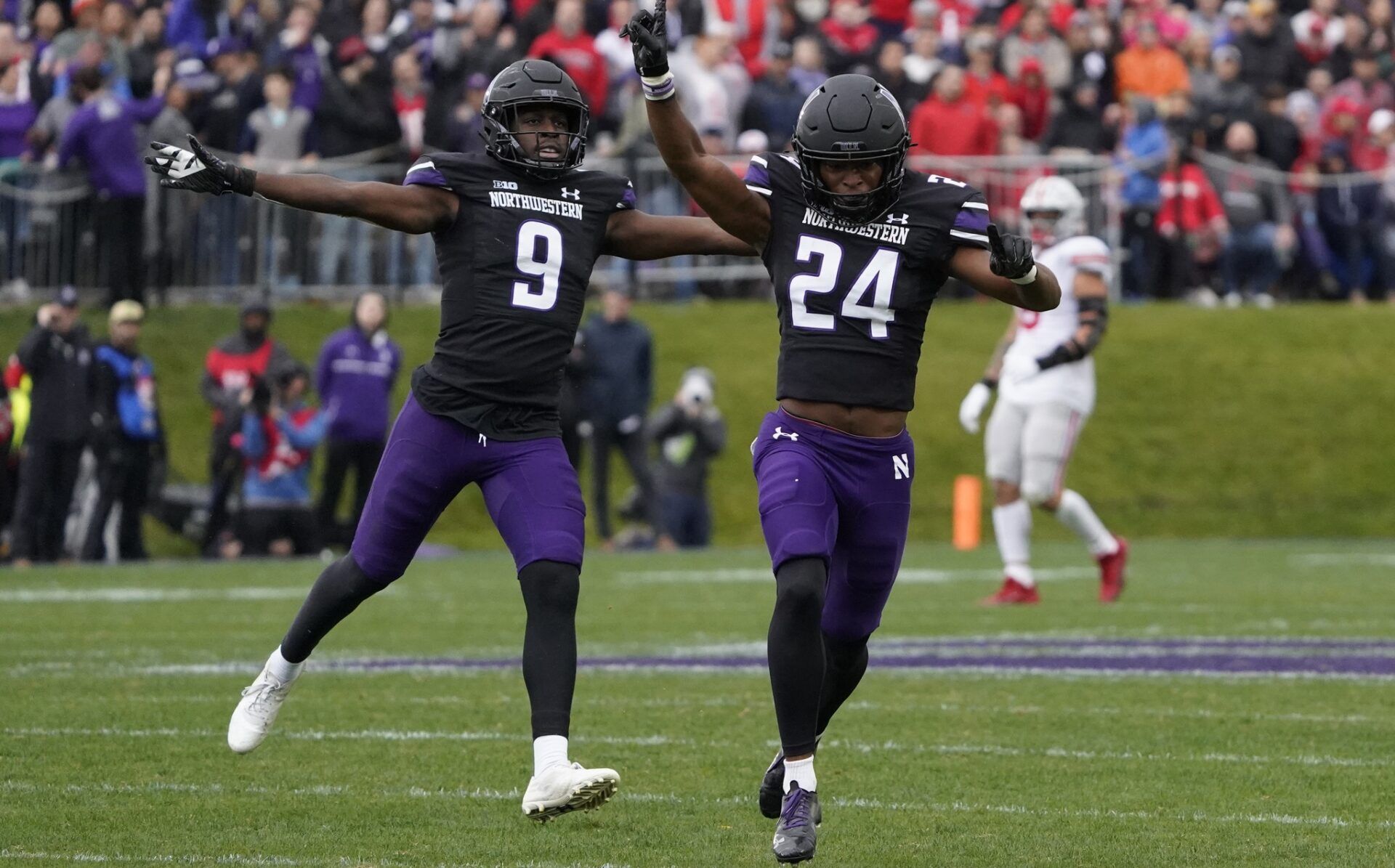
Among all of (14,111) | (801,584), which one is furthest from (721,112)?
(801,584)

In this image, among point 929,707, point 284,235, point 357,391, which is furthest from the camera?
point 284,235

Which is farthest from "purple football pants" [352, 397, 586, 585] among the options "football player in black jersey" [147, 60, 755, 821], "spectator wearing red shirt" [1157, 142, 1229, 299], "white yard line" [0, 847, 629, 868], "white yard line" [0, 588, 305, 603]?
"spectator wearing red shirt" [1157, 142, 1229, 299]

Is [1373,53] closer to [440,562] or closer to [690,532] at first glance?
[690,532]

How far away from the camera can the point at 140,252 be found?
1639 centimetres

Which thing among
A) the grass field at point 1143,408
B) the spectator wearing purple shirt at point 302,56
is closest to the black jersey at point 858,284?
the grass field at point 1143,408

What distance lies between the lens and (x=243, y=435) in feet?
46.6

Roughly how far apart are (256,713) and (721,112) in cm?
1192

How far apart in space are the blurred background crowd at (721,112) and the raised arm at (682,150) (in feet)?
35.3

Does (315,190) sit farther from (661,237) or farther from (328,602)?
(328,602)

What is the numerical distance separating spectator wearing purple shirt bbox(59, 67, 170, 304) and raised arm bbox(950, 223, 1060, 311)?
11.1m

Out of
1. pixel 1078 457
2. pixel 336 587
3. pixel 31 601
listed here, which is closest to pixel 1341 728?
pixel 336 587

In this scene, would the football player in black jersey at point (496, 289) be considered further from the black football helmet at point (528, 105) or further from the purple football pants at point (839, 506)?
the purple football pants at point (839, 506)

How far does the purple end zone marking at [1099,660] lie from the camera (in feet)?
26.7

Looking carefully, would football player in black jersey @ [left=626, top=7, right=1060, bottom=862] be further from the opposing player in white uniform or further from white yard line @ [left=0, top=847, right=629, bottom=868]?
the opposing player in white uniform
